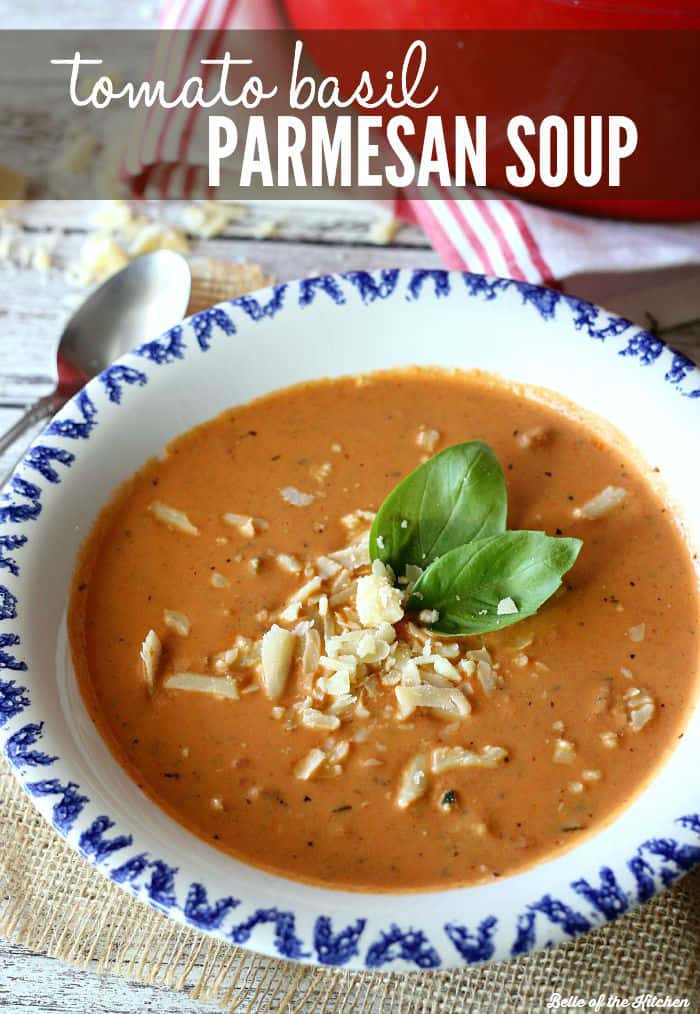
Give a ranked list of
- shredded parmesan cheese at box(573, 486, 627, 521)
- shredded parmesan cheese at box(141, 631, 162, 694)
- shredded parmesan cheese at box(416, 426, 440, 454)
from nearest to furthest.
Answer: shredded parmesan cheese at box(141, 631, 162, 694) → shredded parmesan cheese at box(573, 486, 627, 521) → shredded parmesan cheese at box(416, 426, 440, 454)

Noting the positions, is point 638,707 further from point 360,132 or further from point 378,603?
point 360,132

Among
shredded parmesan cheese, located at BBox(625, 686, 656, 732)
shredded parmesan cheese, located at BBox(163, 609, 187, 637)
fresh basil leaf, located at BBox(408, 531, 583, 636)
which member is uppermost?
fresh basil leaf, located at BBox(408, 531, 583, 636)

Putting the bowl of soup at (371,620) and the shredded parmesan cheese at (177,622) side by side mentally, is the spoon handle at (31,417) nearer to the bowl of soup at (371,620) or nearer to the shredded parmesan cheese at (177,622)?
the bowl of soup at (371,620)

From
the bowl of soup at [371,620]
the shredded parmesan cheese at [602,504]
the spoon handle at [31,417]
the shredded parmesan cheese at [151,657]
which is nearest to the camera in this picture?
the bowl of soup at [371,620]

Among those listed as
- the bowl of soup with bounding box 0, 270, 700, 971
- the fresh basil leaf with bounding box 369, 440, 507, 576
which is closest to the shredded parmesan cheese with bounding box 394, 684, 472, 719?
the bowl of soup with bounding box 0, 270, 700, 971

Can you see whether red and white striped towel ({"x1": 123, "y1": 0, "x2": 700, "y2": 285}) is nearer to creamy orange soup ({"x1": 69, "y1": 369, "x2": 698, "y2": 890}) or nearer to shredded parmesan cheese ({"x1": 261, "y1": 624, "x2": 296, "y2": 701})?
creamy orange soup ({"x1": 69, "y1": 369, "x2": 698, "y2": 890})

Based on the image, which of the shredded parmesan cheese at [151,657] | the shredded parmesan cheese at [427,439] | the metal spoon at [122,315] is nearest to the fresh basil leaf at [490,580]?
the shredded parmesan cheese at [427,439]

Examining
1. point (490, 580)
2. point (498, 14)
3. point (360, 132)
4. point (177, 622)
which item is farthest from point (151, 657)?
point (360, 132)

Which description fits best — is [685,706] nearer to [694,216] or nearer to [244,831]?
[244,831]
